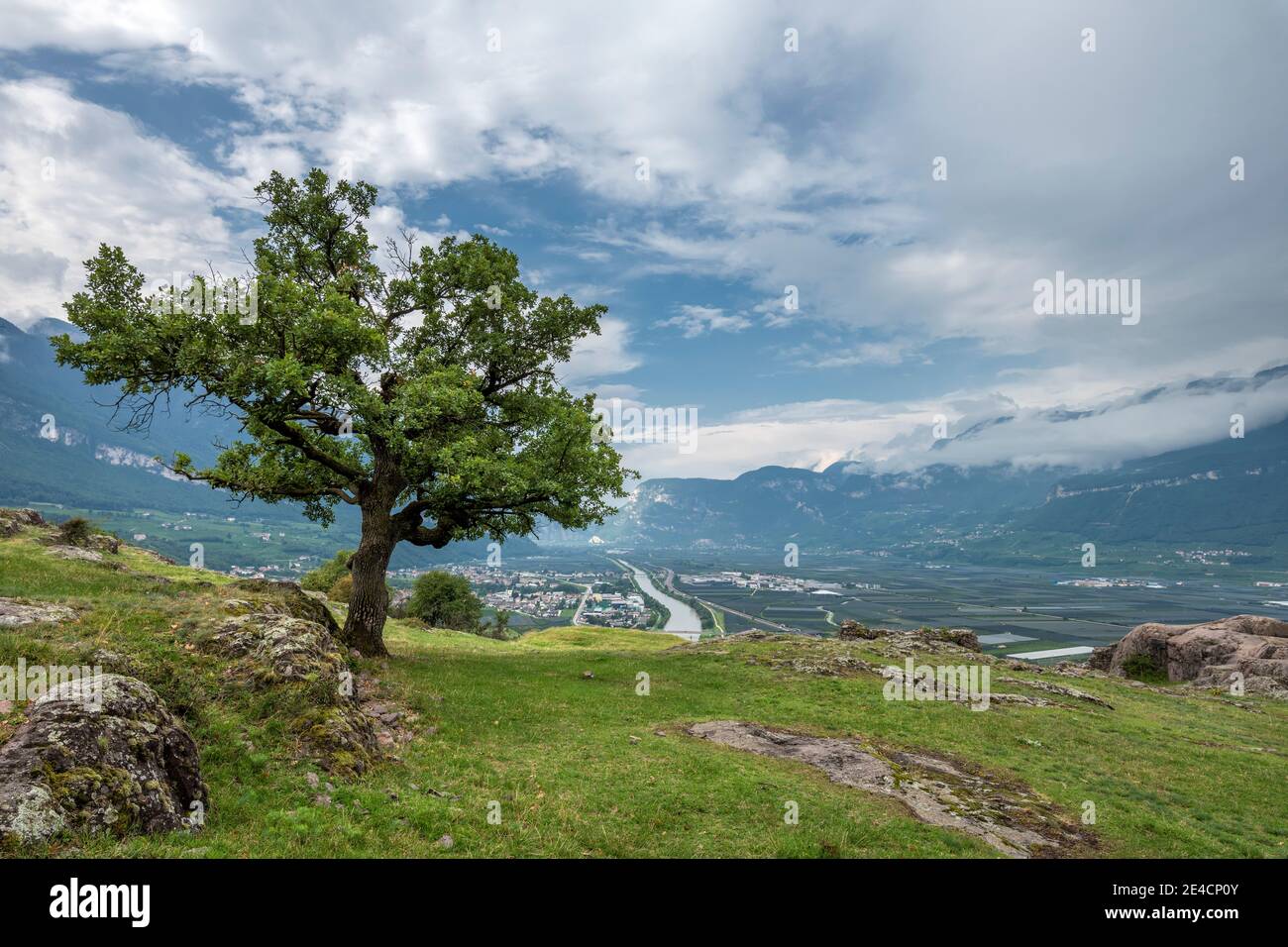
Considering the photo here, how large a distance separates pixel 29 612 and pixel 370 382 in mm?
14320

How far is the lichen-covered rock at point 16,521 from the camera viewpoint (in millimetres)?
37594

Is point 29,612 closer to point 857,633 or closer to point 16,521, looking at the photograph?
point 16,521

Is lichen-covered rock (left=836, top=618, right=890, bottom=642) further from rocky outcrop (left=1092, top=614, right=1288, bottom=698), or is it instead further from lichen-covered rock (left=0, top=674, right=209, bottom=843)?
lichen-covered rock (left=0, top=674, right=209, bottom=843)

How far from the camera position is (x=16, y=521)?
40594 mm

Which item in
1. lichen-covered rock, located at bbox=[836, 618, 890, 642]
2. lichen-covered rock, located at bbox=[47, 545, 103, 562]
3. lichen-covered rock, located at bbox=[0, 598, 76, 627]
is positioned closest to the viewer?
lichen-covered rock, located at bbox=[0, 598, 76, 627]

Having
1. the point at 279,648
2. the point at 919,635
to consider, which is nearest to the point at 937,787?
the point at 279,648

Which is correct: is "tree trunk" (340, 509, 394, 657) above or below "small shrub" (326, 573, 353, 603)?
above

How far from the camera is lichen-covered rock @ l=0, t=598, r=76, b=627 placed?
14.5 meters

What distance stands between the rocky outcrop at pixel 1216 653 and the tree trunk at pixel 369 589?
59674 millimetres

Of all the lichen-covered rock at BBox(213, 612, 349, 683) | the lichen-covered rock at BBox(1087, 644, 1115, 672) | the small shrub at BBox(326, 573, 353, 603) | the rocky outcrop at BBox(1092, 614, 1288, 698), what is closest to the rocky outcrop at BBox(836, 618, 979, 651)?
the rocky outcrop at BBox(1092, 614, 1288, 698)

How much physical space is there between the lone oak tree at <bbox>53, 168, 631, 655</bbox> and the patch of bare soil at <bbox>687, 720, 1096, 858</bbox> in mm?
14065

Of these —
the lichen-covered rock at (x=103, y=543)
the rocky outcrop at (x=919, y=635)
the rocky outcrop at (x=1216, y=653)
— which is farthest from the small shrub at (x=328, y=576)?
the rocky outcrop at (x=1216, y=653)

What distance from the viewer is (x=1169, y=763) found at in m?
21.7
